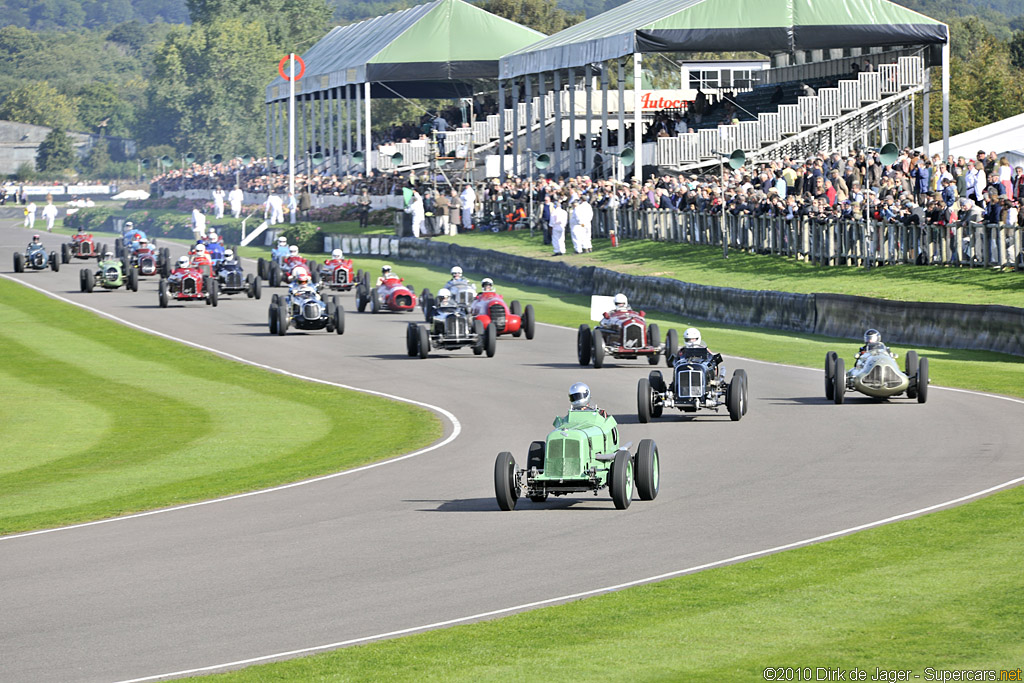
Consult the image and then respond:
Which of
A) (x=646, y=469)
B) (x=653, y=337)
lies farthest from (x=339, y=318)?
(x=646, y=469)

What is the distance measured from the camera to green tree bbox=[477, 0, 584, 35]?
430ft

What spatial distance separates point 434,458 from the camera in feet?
Answer: 64.4

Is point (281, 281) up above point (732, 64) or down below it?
below

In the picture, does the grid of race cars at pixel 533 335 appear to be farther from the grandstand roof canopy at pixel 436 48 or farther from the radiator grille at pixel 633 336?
the grandstand roof canopy at pixel 436 48

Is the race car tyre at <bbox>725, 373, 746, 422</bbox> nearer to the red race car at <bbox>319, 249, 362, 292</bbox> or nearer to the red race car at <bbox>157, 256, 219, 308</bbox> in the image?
the red race car at <bbox>157, 256, 219, 308</bbox>

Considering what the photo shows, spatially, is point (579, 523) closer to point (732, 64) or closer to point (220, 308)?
point (220, 308)

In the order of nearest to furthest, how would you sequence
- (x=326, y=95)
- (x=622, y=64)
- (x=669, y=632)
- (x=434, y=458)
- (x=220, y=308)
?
(x=669, y=632) < (x=434, y=458) < (x=220, y=308) < (x=622, y=64) < (x=326, y=95)

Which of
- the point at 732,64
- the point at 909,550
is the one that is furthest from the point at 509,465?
the point at 732,64

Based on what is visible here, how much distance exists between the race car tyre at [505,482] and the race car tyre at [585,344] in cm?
1312

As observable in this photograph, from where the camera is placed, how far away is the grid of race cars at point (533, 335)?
15.6m

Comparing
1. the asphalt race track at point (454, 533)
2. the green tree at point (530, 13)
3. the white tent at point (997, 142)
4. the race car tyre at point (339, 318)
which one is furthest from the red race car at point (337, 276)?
the green tree at point (530, 13)

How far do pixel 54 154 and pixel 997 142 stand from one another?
138 m

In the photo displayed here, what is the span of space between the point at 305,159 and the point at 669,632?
9208 centimetres

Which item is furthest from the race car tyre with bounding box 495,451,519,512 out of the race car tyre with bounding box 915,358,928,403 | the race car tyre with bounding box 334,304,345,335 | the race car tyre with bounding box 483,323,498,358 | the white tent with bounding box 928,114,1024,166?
the white tent with bounding box 928,114,1024,166
